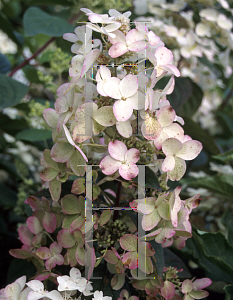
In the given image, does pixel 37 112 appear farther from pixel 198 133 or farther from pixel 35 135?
pixel 198 133

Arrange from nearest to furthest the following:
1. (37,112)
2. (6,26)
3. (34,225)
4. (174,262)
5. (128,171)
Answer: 1. (128,171)
2. (34,225)
3. (174,262)
4. (37,112)
5. (6,26)

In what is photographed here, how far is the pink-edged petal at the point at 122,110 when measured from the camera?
38 centimetres

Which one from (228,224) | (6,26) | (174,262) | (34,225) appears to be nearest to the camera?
(34,225)

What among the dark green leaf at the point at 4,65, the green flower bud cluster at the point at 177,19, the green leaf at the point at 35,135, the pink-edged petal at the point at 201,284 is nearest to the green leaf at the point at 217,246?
the pink-edged petal at the point at 201,284

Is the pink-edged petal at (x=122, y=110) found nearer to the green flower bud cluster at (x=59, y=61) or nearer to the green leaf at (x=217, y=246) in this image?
the green leaf at (x=217, y=246)

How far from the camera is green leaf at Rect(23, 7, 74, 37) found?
0.82 meters

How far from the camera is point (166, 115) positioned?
40cm

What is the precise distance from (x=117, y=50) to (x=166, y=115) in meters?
0.11

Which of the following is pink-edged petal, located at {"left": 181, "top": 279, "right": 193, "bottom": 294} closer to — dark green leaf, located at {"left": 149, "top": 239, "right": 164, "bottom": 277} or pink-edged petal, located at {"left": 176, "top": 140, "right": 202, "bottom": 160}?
dark green leaf, located at {"left": 149, "top": 239, "right": 164, "bottom": 277}

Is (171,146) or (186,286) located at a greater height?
(171,146)

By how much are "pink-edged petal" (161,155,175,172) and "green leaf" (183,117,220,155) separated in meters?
0.59

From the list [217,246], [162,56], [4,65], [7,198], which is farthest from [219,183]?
[4,65]

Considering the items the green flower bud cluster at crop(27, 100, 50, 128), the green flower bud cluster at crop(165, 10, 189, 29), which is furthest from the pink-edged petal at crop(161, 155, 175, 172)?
the green flower bud cluster at crop(165, 10, 189, 29)

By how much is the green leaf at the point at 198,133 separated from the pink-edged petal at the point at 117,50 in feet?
1.94
